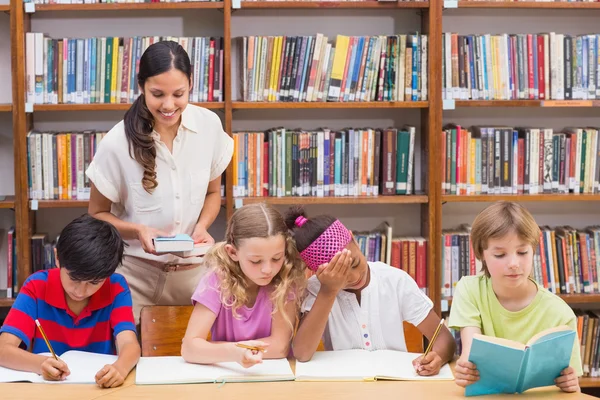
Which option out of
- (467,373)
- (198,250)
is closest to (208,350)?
(198,250)

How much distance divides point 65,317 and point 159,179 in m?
0.58

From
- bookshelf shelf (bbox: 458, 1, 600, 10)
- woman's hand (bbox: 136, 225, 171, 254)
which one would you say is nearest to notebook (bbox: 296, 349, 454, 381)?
woman's hand (bbox: 136, 225, 171, 254)

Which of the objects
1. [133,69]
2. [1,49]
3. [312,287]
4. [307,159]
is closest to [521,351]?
[312,287]

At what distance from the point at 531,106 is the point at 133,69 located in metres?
1.72

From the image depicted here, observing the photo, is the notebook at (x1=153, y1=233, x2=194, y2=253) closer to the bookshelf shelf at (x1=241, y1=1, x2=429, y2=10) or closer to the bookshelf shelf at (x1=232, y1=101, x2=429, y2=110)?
the bookshelf shelf at (x1=232, y1=101, x2=429, y2=110)

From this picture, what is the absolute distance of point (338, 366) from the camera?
2.15m

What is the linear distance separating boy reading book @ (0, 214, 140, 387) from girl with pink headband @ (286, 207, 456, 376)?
1.60 feet

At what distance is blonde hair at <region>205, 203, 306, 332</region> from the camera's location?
2.27m

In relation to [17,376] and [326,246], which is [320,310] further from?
[17,376]

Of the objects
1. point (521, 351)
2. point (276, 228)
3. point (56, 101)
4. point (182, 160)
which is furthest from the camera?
point (56, 101)

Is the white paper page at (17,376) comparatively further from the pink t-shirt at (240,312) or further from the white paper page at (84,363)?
the pink t-shirt at (240,312)

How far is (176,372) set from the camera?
6.91 feet

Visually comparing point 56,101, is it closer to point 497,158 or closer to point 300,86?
point 300,86

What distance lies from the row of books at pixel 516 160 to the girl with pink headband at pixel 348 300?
4.19ft
